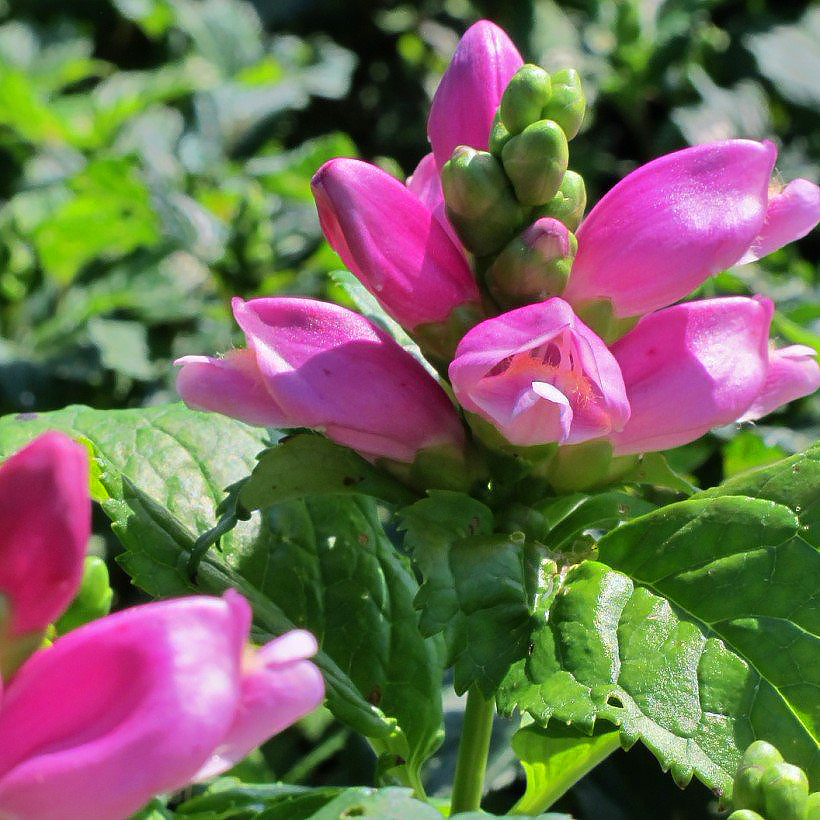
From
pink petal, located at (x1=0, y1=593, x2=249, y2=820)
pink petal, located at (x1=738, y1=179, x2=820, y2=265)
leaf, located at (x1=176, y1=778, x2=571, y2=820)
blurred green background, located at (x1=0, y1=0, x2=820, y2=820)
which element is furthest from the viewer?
blurred green background, located at (x1=0, y1=0, x2=820, y2=820)

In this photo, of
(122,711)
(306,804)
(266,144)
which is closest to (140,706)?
(122,711)

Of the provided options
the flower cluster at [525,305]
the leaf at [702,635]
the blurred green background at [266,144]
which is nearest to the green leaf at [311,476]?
the flower cluster at [525,305]

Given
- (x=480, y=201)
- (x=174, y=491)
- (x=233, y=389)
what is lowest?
(x=174, y=491)

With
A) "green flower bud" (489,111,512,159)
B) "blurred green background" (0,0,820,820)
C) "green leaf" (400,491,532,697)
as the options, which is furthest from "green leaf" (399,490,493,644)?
"blurred green background" (0,0,820,820)

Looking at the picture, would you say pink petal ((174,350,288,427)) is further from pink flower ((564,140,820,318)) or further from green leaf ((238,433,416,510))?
pink flower ((564,140,820,318))

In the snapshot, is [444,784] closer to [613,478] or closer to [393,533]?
[393,533]

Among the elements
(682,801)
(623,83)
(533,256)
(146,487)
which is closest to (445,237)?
(533,256)

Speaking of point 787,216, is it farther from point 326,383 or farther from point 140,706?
point 140,706
